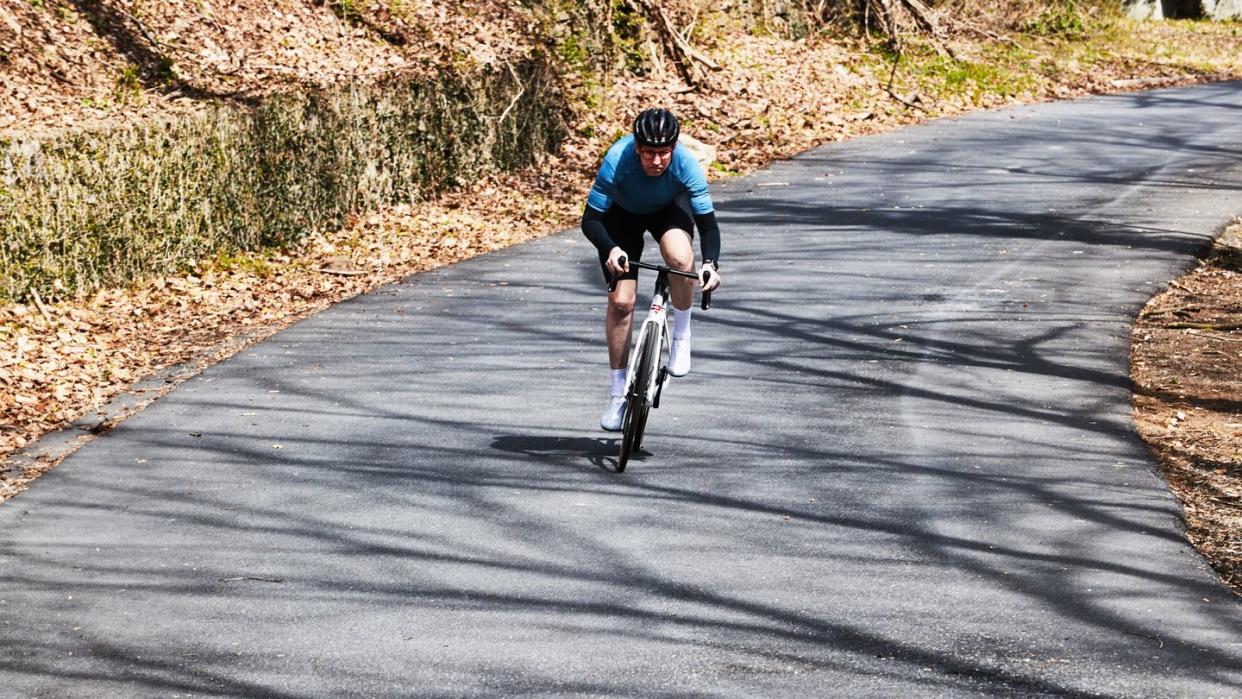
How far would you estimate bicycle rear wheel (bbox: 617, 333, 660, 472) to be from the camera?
8234mm

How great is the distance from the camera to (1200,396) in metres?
9.85

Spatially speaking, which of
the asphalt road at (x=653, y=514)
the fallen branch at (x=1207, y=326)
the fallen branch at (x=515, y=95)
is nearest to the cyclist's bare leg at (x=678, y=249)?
the asphalt road at (x=653, y=514)

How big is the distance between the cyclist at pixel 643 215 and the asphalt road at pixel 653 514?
2.90ft

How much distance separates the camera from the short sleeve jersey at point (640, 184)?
8.12 m

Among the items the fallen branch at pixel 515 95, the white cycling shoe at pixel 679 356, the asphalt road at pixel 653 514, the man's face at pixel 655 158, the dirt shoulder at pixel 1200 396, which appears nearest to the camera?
the asphalt road at pixel 653 514

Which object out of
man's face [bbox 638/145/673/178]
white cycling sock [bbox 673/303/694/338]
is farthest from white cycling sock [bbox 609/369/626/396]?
man's face [bbox 638/145/673/178]

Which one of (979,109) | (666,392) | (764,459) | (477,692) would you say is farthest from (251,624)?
(979,109)

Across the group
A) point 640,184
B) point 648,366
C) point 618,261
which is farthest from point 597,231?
point 648,366

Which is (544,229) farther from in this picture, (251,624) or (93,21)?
(251,624)

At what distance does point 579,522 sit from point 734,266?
754cm

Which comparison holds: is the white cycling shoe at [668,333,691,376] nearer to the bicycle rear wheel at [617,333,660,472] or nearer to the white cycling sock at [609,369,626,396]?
the white cycling sock at [609,369,626,396]

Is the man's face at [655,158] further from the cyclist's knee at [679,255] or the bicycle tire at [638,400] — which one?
the bicycle tire at [638,400]

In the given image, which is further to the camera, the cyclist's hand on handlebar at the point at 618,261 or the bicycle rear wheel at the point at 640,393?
the bicycle rear wheel at the point at 640,393

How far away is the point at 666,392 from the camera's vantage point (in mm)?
10391
